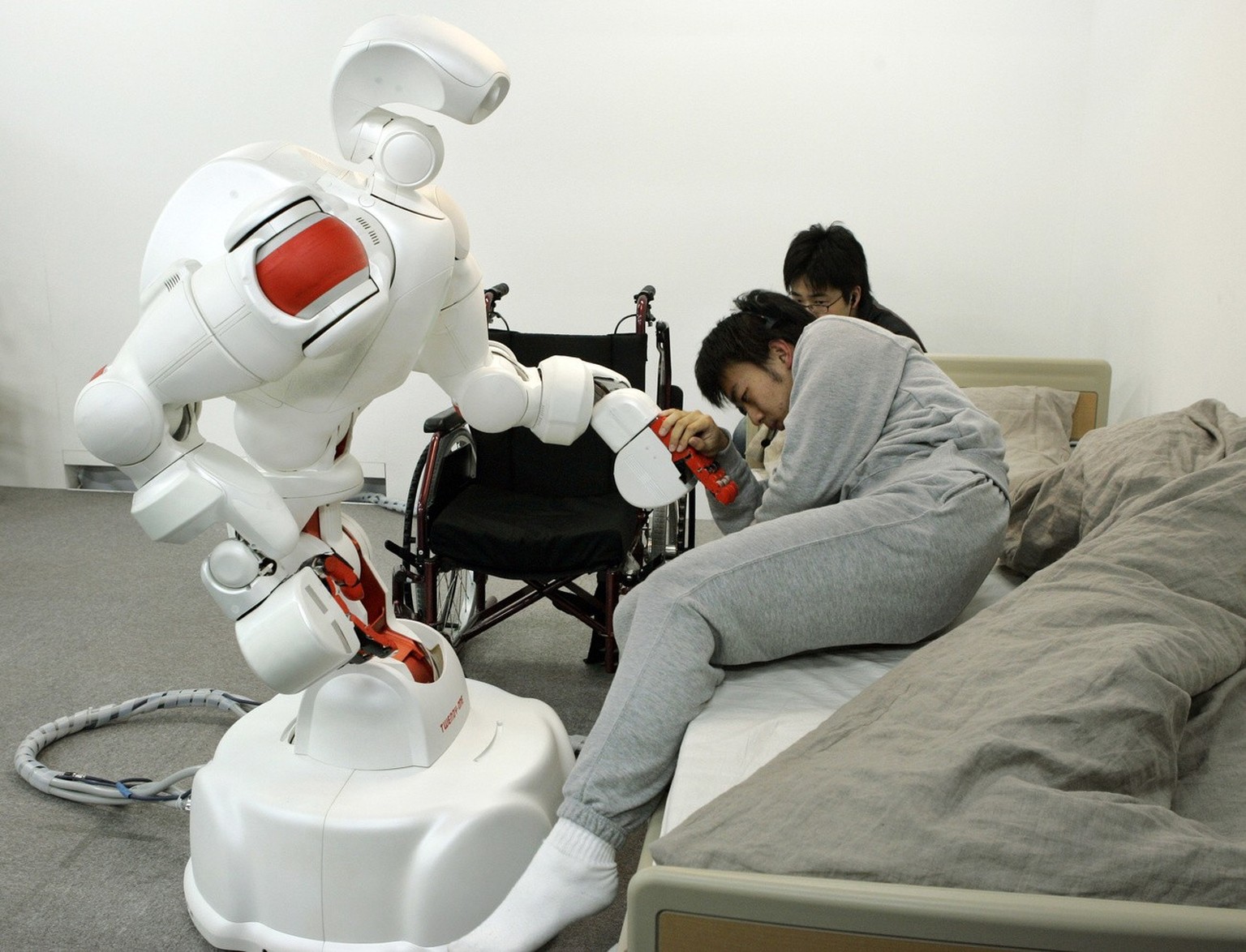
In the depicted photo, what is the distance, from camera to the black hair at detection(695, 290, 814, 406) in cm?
180

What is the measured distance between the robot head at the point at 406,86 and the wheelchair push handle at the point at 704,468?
1.80 ft

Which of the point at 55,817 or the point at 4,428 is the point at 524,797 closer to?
the point at 55,817

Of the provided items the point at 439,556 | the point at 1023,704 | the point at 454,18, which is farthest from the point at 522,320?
the point at 1023,704

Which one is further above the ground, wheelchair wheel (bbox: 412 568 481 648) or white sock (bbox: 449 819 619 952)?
white sock (bbox: 449 819 619 952)

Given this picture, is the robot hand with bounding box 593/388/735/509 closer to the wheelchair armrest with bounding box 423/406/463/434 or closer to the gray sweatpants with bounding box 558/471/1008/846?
the gray sweatpants with bounding box 558/471/1008/846

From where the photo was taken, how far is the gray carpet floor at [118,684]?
158 cm

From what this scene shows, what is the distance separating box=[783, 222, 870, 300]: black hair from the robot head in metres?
1.33

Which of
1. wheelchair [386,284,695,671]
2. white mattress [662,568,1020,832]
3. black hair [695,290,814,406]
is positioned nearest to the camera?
white mattress [662,568,1020,832]

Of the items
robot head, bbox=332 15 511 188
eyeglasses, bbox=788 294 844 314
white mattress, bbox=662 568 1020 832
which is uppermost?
robot head, bbox=332 15 511 188

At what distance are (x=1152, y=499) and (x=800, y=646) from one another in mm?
546

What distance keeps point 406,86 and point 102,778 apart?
1.39 meters

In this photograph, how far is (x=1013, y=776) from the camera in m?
0.88

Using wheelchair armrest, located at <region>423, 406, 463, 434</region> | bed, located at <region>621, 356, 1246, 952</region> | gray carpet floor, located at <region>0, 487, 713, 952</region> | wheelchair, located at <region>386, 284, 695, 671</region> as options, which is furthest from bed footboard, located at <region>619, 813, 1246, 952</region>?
wheelchair armrest, located at <region>423, 406, 463, 434</region>

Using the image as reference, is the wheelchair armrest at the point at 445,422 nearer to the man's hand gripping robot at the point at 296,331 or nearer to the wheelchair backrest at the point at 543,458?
the wheelchair backrest at the point at 543,458
